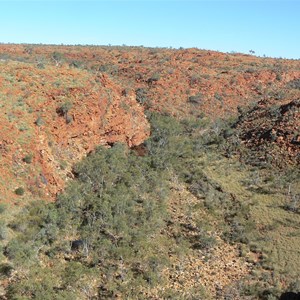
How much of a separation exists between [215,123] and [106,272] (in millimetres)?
30416

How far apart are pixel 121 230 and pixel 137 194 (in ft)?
18.4

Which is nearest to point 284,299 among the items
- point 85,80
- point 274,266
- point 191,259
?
point 274,266

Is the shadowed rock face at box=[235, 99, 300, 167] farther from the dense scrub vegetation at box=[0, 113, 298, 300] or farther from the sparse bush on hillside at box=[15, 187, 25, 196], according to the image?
the sparse bush on hillside at box=[15, 187, 25, 196]

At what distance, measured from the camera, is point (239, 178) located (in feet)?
116

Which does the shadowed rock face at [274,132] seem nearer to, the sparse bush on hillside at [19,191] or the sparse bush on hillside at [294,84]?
the sparse bush on hillside at [294,84]

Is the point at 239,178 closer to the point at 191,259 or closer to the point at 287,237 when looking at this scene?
the point at 287,237

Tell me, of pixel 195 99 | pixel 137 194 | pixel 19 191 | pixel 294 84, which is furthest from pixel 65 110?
pixel 294 84

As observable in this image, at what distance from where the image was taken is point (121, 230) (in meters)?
25.6

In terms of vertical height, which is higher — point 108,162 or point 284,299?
point 108,162

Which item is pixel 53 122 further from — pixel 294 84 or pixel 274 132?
pixel 294 84

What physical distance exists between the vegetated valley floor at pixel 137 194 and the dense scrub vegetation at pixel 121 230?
8 cm

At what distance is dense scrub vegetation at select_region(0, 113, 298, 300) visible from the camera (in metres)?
21.1

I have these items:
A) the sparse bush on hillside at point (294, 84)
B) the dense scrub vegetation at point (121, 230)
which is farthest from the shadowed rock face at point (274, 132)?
the sparse bush on hillside at point (294, 84)

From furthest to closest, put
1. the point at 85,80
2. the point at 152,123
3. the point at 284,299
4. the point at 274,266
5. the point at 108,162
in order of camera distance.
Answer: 1. the point at 152,123
2. the point at 85,80
3. the point at 108,162
4. the point at 274,266
5. the point at 284,299
